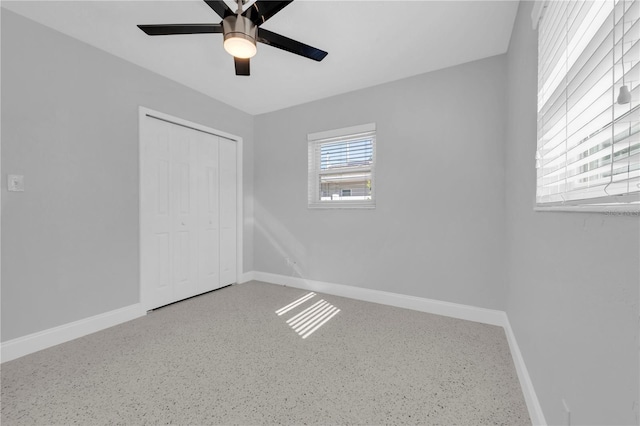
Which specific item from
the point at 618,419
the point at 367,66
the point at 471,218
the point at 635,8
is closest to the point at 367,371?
the point at 618,419

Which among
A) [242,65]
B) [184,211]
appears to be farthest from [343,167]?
[184,211]

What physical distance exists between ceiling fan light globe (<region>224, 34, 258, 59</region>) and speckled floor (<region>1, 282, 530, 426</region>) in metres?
2.19

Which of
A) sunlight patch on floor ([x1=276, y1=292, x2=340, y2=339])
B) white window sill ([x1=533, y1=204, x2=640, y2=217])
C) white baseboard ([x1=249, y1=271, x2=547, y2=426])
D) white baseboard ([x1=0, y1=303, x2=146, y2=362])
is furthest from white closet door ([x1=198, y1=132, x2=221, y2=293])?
white window sill ([x1=533, y1=204, x2=640, y2=217])

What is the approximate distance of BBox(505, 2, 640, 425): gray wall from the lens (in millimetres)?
621

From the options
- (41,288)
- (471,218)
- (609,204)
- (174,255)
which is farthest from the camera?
(174,255)

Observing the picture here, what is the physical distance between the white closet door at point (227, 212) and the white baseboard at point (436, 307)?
33 centimetres

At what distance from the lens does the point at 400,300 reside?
298cm

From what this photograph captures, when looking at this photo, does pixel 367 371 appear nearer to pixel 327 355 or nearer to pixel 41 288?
pixel 327 355

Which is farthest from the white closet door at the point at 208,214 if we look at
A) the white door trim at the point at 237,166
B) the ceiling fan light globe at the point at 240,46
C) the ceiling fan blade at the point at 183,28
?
the ceiling fan light globe at the point at 240,46

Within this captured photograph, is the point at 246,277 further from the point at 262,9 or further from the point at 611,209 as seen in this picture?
the point at 611,209

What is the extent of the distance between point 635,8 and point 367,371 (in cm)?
201

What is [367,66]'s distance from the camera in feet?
8.95

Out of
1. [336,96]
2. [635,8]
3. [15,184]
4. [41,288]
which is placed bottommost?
[41,288]

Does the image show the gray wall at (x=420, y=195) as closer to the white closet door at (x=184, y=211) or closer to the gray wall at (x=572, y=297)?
the gray wall at (x=572, y=297)
